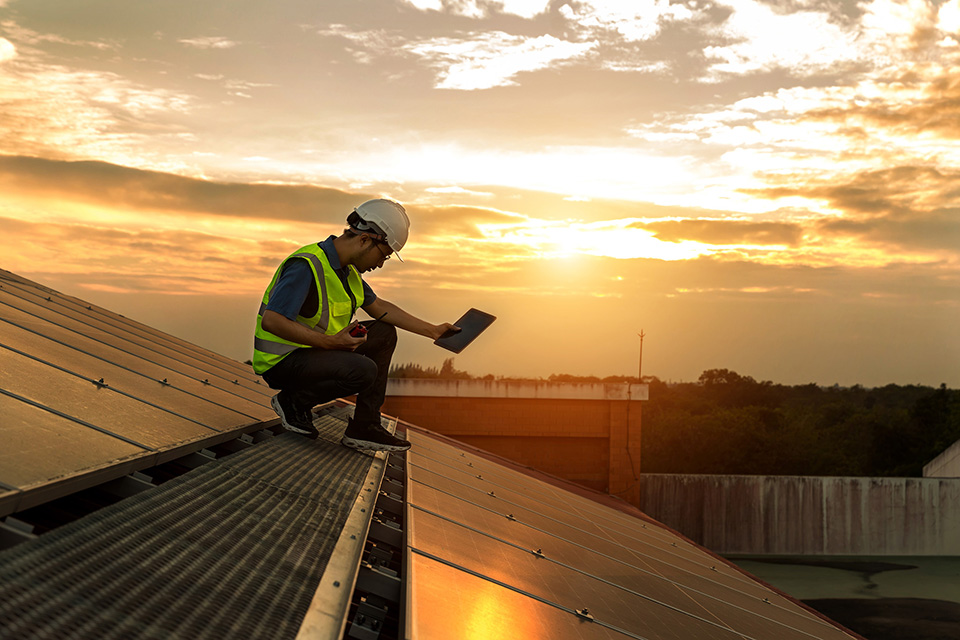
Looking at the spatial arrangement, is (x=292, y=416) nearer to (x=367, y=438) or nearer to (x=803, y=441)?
(x=367, y=438)

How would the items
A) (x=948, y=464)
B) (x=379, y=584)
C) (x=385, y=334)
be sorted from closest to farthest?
(x=379, y=584), (x=385, y=334), (x=948, y=464)

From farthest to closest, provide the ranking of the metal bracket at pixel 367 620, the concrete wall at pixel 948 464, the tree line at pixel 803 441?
the tree line at pixel 803 441 → the concrete wall at pixel 948 464 → the metal bracket at pixel 367 620

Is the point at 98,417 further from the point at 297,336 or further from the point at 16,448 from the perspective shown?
the point at 297,336

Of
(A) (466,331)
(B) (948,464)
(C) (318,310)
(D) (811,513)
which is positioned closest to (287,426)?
(C) (318,310)

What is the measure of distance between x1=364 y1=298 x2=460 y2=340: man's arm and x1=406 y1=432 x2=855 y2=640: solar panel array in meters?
0.91

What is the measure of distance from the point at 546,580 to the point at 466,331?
2.68m

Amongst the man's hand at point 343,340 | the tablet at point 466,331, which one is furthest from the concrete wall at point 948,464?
the man's hand at point 343,340

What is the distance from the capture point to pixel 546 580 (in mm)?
3186

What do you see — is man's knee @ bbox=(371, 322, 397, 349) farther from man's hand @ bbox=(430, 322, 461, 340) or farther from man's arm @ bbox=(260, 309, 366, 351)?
man's arm @ bbox=(260, 309, 366, 351)

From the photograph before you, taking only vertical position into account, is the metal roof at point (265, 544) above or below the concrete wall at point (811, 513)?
above

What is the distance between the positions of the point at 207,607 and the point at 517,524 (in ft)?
9.49

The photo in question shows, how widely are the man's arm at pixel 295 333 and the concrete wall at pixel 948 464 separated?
83.9 feet

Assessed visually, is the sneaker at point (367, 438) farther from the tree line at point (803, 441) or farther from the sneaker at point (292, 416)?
the tree line at point (803, 441)

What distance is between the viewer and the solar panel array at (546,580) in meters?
2.42
